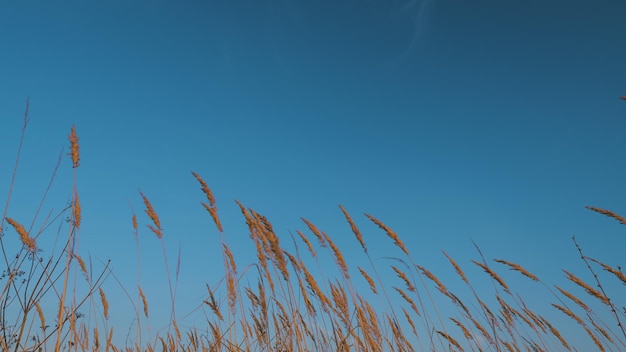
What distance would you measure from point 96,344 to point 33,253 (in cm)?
181

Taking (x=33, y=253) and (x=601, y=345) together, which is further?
(x=601, y=345)

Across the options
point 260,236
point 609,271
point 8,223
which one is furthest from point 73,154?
point 609,271

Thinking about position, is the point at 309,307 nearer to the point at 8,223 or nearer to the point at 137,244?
the point at 137,244

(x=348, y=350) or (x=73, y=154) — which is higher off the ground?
(x=73, y=154)

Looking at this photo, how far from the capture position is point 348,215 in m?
3.29

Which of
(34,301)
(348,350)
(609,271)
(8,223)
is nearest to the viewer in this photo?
(34,301)

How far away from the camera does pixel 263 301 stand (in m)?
2.85

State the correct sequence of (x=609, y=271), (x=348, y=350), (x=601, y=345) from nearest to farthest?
(x=609, y=271) → (x=348, y=350) → (x=601, y=345)

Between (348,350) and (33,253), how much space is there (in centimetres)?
184

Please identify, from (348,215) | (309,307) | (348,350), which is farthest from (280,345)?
(348,215)

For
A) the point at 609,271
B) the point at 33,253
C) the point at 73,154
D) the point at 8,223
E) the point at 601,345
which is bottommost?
the point at 601,345

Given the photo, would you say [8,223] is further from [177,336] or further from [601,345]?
[601,345]

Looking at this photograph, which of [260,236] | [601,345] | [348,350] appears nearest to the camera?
[348,350]

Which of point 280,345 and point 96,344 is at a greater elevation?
point 96,344
